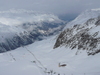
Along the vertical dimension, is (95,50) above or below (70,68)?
above

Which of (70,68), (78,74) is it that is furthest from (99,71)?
(70,68)

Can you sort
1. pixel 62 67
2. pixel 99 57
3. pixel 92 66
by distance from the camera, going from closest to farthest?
pixel 92 66
pixel 99 57
pixel 62 67

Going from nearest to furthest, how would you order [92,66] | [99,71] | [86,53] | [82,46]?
[99,71]
[92,66]
[86,53]
[82,46]

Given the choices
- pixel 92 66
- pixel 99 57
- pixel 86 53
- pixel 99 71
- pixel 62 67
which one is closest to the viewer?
pixel 99 71

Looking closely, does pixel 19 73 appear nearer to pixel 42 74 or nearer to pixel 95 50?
pixel 42 74

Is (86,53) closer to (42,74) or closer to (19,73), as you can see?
(42,74)

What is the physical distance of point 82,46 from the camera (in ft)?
282

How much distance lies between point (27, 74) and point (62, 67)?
16636 mm

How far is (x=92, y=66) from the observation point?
2247 inches

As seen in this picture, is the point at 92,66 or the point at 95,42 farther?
the point at 95,42

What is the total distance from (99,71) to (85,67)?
995 centimetres

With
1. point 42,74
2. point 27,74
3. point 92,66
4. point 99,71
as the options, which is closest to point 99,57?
point 92,66

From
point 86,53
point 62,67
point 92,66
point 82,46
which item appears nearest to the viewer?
point 92,66

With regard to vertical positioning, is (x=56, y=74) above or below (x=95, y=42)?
below
